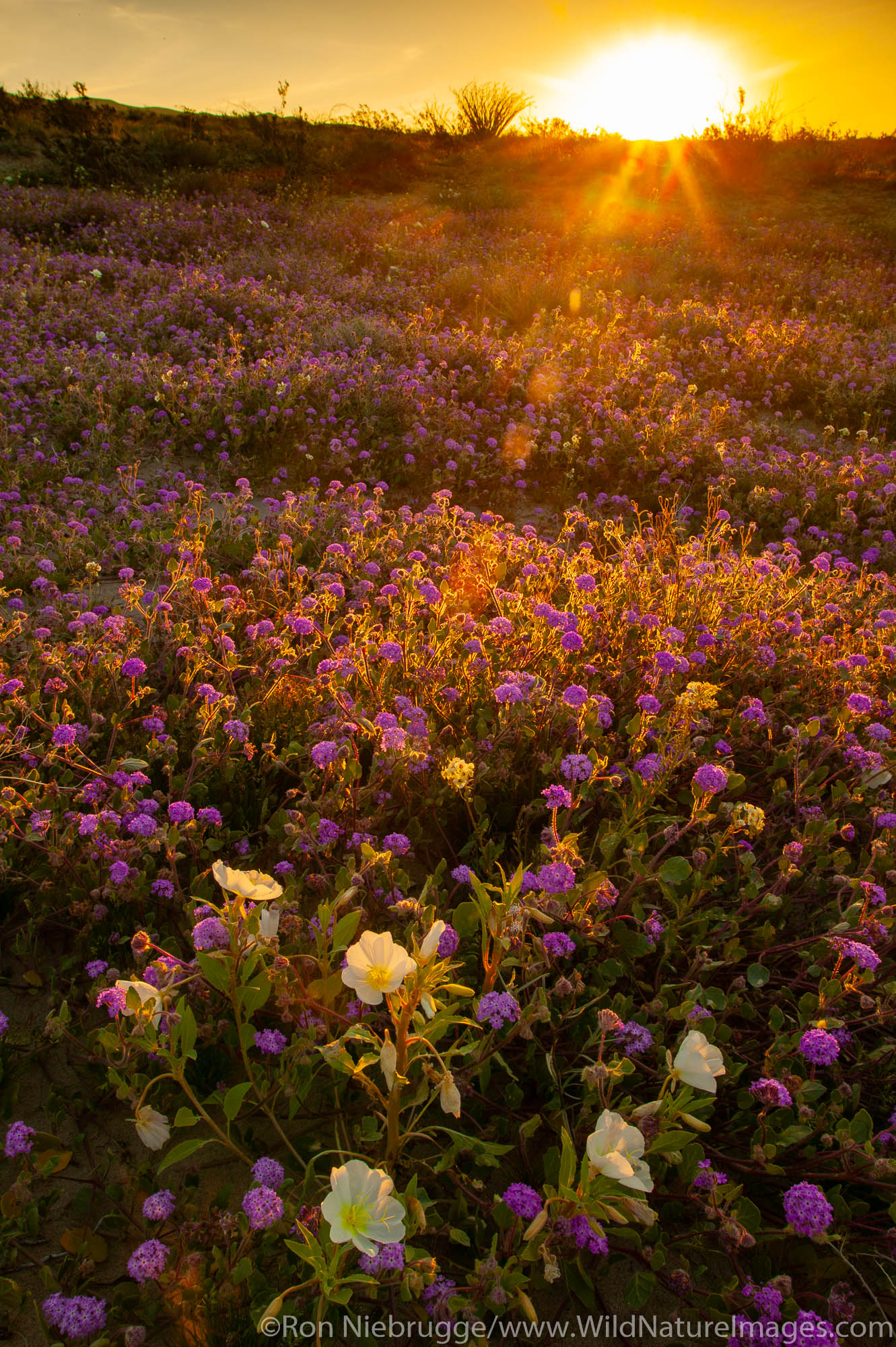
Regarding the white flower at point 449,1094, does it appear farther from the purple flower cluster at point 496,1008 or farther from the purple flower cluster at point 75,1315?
the purple flower cluster at point 75,1315

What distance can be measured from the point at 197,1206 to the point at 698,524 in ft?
19.1

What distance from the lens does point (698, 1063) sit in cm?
164

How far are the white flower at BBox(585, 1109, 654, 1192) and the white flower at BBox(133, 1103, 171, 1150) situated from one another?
989 millimetres

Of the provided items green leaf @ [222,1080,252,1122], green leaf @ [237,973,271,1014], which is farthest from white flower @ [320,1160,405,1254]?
green leaf @ [237,973,271,1014]

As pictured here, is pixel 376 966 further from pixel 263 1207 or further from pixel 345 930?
pixel 263 1207

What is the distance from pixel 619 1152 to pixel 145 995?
111 centimetres

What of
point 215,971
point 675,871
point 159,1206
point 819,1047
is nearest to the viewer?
point 159,1206

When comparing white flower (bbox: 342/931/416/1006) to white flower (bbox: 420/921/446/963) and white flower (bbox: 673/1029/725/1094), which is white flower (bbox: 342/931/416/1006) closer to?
white flower (bbox: 420/921/446/963)

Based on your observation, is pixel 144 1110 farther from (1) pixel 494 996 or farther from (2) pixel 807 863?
(2) pixel 807 863

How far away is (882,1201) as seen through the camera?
2.02m

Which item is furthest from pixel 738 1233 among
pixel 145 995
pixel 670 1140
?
pixel 145 995

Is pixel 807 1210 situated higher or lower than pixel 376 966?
lower

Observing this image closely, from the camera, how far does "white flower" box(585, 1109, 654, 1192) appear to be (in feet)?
4.56

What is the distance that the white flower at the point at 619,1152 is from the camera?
1389 mm
